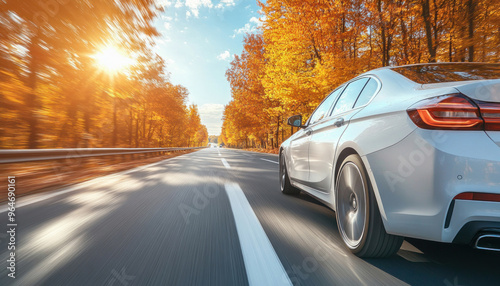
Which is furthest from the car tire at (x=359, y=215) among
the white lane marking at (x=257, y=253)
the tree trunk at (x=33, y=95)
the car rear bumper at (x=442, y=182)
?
the tree trunk at (x=33, y=95)

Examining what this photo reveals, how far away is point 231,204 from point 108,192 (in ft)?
7.58

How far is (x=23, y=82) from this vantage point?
9570 millimetres

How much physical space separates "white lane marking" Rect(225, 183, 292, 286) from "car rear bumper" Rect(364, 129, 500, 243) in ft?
2.81

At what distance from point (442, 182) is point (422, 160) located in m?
0.16

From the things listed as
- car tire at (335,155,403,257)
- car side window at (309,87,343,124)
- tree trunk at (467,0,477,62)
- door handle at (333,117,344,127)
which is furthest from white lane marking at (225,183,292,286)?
tree trunk at (467,0,477,62)

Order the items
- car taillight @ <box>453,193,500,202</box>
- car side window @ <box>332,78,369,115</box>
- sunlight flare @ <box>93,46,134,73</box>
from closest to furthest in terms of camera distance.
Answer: car taillight @ <box>453,193,500,202</box> < car side window @ <box>332,78,369,115</box> < sunlight flare @ <box>93,46,134,73</box>

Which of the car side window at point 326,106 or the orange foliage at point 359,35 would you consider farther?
the orange foliage at point 359,35

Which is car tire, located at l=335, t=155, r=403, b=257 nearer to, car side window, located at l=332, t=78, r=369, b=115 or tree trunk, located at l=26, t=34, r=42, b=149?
car side window, located at l=332, t=78, r=369, b=115

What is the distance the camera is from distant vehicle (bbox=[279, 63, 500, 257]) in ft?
5.32

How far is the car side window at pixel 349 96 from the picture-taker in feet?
9.77

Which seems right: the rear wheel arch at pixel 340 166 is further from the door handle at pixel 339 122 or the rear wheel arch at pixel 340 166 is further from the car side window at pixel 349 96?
the car side window at pixel 349 96

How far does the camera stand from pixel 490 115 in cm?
166

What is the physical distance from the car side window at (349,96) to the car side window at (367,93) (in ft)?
0.36

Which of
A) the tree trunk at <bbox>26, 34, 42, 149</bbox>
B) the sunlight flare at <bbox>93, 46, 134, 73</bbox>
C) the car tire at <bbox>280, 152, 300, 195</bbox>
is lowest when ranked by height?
the car tire at <bbox>280, 152, 300, 195</bbox>
